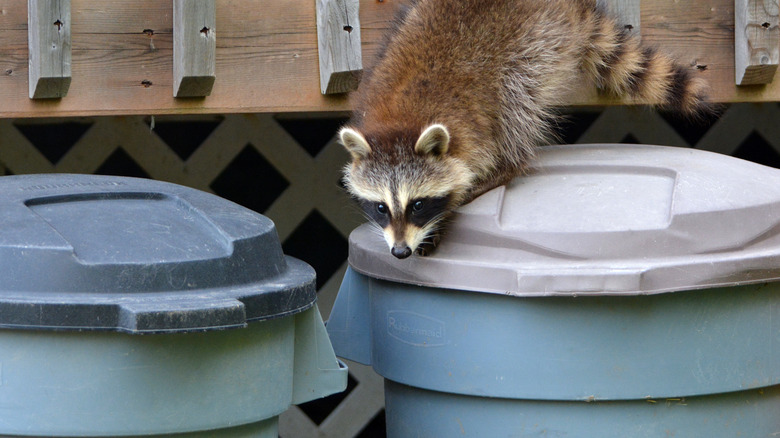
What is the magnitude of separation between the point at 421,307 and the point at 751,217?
26.6 inches

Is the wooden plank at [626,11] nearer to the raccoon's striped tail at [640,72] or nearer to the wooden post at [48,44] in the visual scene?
the raccoon's striped tail at [640,72]

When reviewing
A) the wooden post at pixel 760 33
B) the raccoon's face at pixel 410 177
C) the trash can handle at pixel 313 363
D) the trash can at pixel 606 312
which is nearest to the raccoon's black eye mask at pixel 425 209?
the raccoon's face at pixel 410 177

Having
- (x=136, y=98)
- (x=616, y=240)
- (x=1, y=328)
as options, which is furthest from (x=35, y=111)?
(x=616, y=240)

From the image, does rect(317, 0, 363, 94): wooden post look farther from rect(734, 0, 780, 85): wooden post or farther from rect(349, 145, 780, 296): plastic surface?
rect(734, 0, 780, 85): wooden post

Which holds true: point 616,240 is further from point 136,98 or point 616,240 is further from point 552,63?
point 136,98

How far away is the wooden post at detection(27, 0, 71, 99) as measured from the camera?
2334mm

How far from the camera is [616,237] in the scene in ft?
5.69

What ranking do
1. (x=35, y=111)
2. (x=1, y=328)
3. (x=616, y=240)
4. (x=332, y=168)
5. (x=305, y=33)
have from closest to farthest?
(x=1, y=328) → (x=616, y=240) → (x=35, y=111) → (x=305, y=33) → (x=332, y=168)

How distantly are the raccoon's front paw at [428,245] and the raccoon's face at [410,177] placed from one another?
13mm

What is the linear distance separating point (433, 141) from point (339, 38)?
0.53 metres

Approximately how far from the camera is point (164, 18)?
2518 mm

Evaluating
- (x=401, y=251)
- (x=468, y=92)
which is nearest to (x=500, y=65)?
(x=468, y=92)

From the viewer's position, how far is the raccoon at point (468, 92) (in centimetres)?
221

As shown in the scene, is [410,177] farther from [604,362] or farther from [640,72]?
[640,72]
